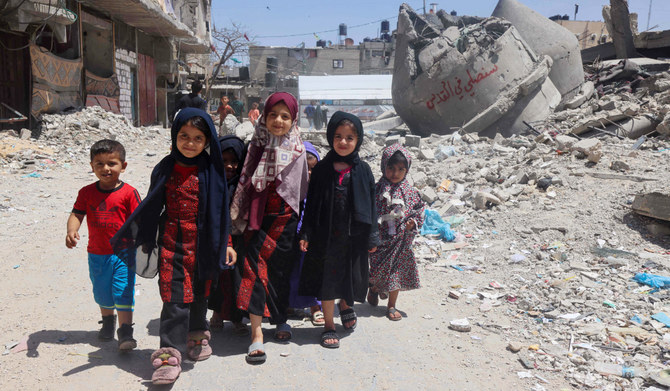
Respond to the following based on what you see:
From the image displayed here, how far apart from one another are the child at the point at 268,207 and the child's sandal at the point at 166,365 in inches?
15.9

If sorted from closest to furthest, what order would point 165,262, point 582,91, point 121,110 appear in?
point 165,262, point 582,91, point 121,110

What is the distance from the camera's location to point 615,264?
4195 mm

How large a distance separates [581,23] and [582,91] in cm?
3781

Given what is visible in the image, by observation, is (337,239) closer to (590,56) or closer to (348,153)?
(348,153)

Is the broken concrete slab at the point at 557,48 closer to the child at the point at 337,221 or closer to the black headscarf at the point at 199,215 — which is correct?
the child at the point at 337,221

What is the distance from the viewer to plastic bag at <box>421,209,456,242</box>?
5.28 metres

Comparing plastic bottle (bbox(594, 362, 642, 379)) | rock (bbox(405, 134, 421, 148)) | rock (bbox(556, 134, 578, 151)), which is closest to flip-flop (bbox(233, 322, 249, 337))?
plastic bottle (bbox(594, 362, 642, 379))

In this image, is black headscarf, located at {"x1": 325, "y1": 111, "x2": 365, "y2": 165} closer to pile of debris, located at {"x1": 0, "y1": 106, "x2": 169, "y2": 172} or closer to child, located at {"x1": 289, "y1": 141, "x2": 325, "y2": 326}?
child, located at {"x1": 289, "y1": 141, "x2": 325, "y2": 326}

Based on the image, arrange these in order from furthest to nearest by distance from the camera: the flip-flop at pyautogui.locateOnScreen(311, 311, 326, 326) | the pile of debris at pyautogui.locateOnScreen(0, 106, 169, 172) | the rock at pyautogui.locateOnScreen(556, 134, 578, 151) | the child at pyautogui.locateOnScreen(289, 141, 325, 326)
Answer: the pile of debris at pyautogui.locateOnScreen(0, 106, 169, 172) → the rock at pyautogui.locateOnScreen(556, 134, 578, 151) → the flip-flop at pyautogui.locateOnScreen(311, 311, 326, 326) → the child at pyautogui.locateOnScreen(289, 141, 325, 326)

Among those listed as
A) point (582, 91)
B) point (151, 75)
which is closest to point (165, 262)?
point (582, 91)

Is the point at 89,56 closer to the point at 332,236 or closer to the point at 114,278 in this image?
the point at 114,278

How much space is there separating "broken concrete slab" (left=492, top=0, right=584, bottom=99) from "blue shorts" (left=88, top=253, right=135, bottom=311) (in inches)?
443

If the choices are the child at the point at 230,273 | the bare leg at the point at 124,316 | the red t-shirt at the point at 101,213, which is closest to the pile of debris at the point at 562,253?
the child at the point at 230,273

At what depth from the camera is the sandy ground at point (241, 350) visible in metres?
2.44
